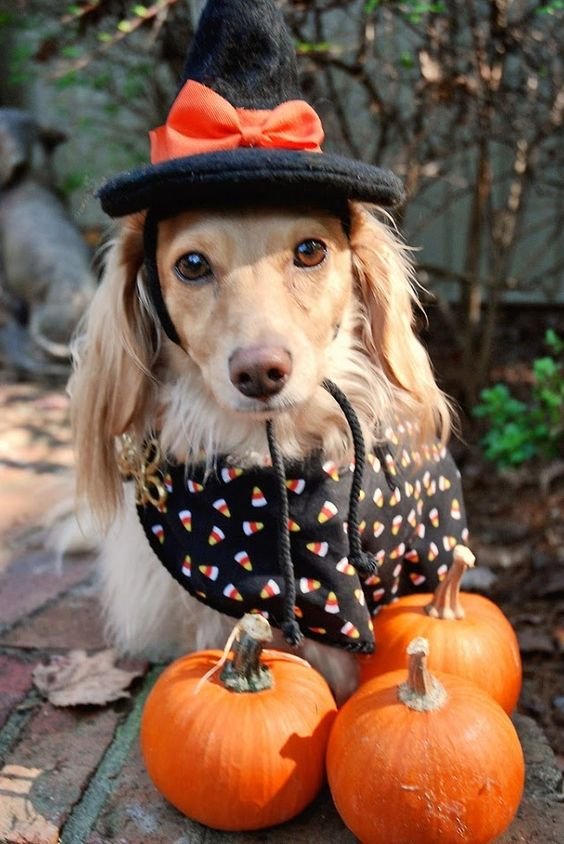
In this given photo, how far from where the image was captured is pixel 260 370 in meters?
1.45

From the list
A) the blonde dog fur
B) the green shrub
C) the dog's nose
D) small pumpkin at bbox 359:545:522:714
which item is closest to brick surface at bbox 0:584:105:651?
the blonde dog fur

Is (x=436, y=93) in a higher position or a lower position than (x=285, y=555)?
higher

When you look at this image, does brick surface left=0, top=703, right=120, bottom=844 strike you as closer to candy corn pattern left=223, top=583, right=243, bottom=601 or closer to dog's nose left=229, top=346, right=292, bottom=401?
candy corn pattern left=223, top=583, right=243, bottom=601

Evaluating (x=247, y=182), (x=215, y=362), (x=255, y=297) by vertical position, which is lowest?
(x=215, y=362)

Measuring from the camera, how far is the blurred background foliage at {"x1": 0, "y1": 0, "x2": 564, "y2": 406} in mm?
3090

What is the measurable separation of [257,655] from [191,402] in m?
0.59

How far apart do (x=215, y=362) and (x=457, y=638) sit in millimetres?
796

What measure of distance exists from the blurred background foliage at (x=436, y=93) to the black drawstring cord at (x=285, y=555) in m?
0.88

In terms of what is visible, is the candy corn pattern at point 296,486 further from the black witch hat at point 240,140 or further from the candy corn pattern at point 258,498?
the black witch hat at point 240,140

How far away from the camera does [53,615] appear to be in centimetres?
231

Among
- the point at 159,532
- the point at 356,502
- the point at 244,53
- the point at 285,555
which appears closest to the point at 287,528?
the point at 285,555

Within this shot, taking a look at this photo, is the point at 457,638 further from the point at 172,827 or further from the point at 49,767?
the point at 49,767

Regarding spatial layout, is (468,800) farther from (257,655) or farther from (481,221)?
(481,221)

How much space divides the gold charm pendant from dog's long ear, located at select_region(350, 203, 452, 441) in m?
0.57
